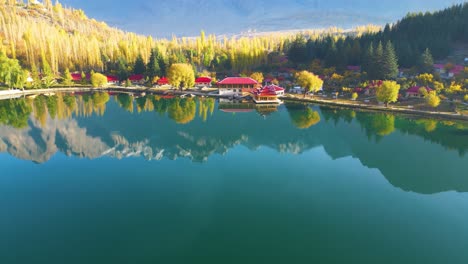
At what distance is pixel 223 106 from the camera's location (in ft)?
170

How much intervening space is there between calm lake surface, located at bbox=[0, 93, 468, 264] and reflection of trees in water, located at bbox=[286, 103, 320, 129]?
0.53m

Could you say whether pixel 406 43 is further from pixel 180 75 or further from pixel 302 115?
pixel 180 75

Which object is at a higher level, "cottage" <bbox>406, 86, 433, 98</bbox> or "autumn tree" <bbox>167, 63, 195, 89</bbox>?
"autumn tree" <bbox>167, 63, 195, 89</bbox>

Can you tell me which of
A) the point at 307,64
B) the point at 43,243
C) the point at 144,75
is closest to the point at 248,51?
the point at 307,64

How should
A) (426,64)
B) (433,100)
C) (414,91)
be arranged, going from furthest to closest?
1. (426,64)
2. (414,91)
3. (433,100)

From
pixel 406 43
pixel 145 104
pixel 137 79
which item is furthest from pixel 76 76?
pixel 406 43

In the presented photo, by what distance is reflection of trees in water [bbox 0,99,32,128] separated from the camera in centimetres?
3791

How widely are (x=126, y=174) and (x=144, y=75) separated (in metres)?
56.6

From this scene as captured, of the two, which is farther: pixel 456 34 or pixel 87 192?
pixel 456 34

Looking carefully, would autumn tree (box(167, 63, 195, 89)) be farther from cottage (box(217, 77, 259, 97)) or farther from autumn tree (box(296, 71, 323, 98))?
autumn tree (box(296, 71, 323, 98))

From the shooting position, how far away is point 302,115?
4422cm

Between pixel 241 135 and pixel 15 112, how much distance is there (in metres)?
34.1

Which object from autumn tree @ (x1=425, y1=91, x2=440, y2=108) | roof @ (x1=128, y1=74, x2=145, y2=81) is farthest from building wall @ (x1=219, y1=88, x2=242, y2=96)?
autumn tree @ (x1=425, y1=91, x2=440, y2=108)

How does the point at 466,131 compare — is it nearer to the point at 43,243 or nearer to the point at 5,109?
the point at 43,243
